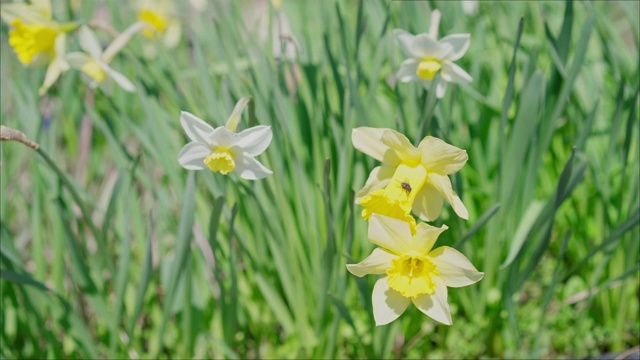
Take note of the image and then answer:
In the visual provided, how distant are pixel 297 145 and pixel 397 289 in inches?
24.2

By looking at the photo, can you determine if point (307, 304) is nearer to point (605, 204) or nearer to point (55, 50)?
point (605, 204)

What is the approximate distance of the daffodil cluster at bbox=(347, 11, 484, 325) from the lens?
0.95 meters

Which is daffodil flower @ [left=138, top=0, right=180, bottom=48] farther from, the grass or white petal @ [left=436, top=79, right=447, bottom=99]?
white petal @ [left=436, top=79, right=447, bottom=99]

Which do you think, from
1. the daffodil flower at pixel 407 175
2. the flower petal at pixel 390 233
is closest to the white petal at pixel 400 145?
the daffodil flower at pixel 407 175

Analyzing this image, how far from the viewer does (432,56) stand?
46.6 inches

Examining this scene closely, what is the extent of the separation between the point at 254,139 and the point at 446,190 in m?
0.32

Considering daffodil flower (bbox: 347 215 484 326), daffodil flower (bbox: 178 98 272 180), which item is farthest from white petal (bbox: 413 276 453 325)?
daffodil flower (bbox: 178 98 272 180)

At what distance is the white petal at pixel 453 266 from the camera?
0.96m

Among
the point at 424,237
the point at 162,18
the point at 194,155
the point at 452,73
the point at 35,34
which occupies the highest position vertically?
the point at 162,18

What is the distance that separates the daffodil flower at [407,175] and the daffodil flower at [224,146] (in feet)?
0.51

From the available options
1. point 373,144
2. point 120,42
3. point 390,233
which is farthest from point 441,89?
point 120,42

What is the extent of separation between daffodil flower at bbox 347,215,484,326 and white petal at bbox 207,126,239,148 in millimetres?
264

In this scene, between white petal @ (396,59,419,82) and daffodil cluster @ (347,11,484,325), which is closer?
daffodil cluster @ (347,11,484,325)

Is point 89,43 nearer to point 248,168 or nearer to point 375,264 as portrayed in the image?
point 248,168
